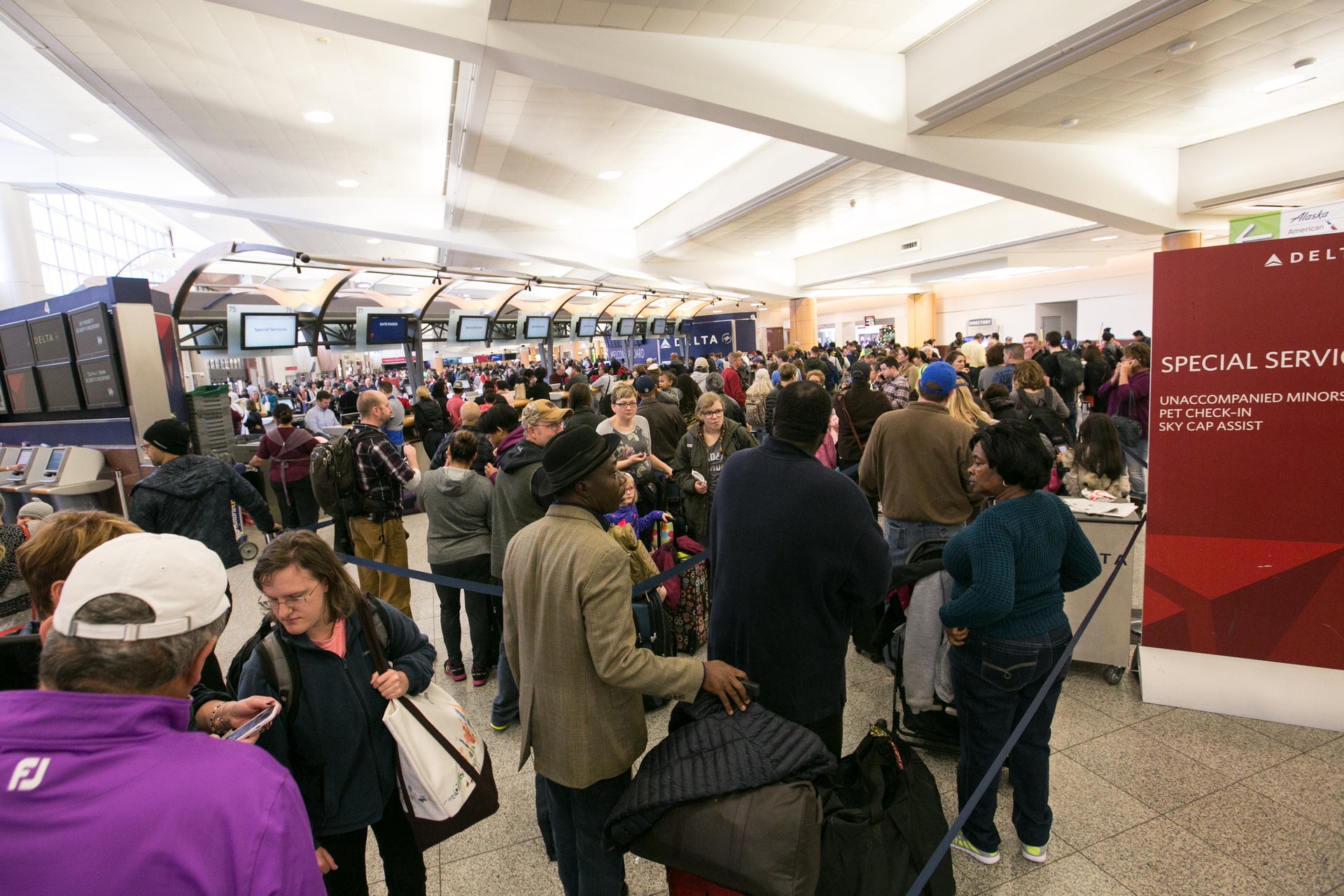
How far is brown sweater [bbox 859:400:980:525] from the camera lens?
3.81 metres

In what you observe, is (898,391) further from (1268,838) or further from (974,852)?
(974,852)

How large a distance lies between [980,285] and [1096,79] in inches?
924

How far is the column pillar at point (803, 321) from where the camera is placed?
24.7 m

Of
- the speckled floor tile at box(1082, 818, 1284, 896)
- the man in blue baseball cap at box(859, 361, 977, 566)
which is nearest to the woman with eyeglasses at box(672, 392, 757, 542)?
the man in blue baseball cap at box(859, 361, 977, 566)

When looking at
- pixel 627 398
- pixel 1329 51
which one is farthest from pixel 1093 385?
pixel 627 398

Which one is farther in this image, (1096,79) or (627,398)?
(1096,79)

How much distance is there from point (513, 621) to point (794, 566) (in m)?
0.94

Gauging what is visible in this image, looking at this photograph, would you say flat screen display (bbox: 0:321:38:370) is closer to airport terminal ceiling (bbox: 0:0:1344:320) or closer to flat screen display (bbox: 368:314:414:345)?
airport terminal ceiling (bbox: 0:0:1344:320)

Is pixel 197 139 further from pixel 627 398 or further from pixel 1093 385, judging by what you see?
pixel 1093 385

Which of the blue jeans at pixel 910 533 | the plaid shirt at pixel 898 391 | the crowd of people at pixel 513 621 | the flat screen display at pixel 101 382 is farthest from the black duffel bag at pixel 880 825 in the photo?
the flat screen display at pixel 101 382

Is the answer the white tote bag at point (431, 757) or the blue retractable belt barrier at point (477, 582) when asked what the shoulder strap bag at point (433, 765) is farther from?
the blue retractable belt barrier at point (477, 582)

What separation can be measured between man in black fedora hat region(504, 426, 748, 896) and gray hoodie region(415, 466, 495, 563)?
198 cm

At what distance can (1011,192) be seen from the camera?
321 inches

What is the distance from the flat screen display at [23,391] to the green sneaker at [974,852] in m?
10.5
